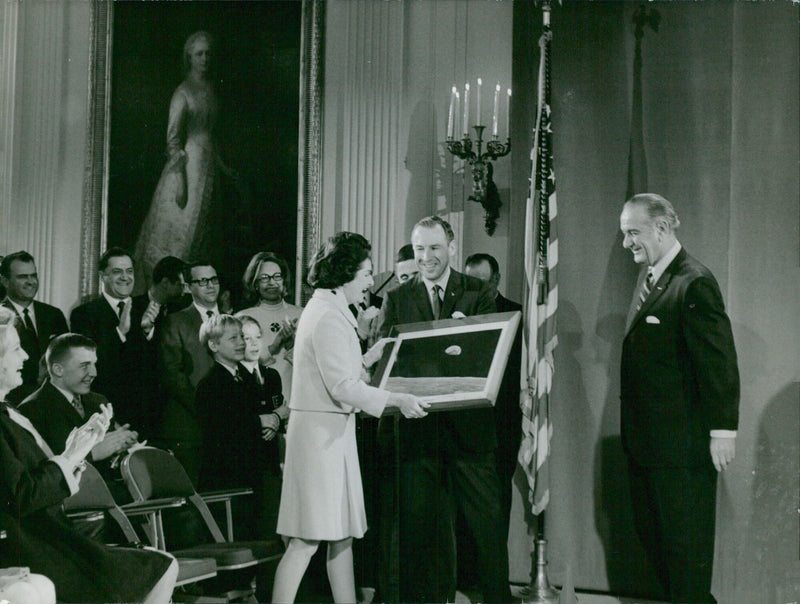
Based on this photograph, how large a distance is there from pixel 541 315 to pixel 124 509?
7.45 feet

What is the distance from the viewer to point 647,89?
4.77 metres

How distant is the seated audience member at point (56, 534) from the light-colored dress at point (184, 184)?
268 cm

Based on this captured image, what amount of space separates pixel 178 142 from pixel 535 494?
356cm

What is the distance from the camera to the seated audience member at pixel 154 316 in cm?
561

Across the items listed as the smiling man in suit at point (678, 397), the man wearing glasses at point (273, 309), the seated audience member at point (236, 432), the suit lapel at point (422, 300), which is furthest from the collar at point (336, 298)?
the man wearing glasses at point (273, 309)

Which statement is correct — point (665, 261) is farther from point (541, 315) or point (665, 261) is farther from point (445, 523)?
point (445, 523)

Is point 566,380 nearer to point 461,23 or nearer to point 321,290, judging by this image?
point 321,290

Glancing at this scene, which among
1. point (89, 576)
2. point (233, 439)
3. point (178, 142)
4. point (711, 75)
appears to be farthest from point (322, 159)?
point (89, 576)

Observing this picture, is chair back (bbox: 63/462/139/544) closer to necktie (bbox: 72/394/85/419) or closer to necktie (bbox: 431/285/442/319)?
necktie (bbox: 72/394/85/419)

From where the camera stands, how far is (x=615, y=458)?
4.81m

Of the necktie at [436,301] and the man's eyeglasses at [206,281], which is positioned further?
the man's eyeglasses at [206,281]

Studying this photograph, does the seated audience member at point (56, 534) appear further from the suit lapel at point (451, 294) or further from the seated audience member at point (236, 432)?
the suit lapel at point (451, 294)

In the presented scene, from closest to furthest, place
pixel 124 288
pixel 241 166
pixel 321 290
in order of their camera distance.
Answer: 1. pixel 321 290
2. pixel 124 288
3. pixel 241 166

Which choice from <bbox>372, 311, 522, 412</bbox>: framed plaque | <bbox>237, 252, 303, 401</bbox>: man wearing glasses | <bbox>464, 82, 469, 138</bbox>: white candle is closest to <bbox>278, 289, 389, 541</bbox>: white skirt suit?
<bbox>372, 311, 522, 412</bbox>: framed plaque
